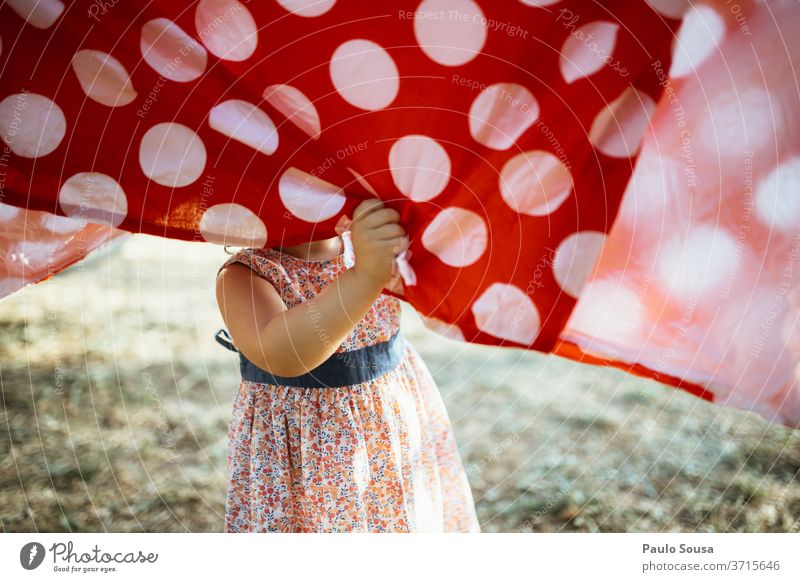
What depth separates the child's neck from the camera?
669 mm

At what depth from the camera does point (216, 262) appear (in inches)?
82.2

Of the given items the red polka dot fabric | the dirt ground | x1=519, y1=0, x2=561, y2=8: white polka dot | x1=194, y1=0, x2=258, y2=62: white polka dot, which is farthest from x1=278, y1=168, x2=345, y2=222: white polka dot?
A: the dirt ground

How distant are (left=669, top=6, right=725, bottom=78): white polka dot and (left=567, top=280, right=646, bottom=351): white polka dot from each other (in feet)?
0.64

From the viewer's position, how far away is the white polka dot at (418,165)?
0.60 m

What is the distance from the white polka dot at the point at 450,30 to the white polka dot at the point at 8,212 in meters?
0.41

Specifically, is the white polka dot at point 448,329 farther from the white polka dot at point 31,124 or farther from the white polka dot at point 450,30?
the white polka dot at point 31,124

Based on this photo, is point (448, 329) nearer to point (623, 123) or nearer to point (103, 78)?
point (623, 123)

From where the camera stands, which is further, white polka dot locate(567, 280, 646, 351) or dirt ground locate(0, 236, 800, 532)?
dirt ground locate(0, 236, 800, 532)

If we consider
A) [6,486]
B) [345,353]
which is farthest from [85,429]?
[345,353]

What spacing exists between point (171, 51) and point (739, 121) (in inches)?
18.8

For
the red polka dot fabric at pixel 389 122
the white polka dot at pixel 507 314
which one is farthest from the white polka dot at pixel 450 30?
the white polka dot at pixel 507 314

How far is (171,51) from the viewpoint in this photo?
576 millimetres

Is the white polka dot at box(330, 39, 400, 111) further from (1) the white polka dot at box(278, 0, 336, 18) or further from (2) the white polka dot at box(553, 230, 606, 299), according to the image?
(2) the white polka dot at box(553, 230, 606, 299)

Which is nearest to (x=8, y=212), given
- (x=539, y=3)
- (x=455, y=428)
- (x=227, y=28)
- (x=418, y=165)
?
(x=227, y=28)
